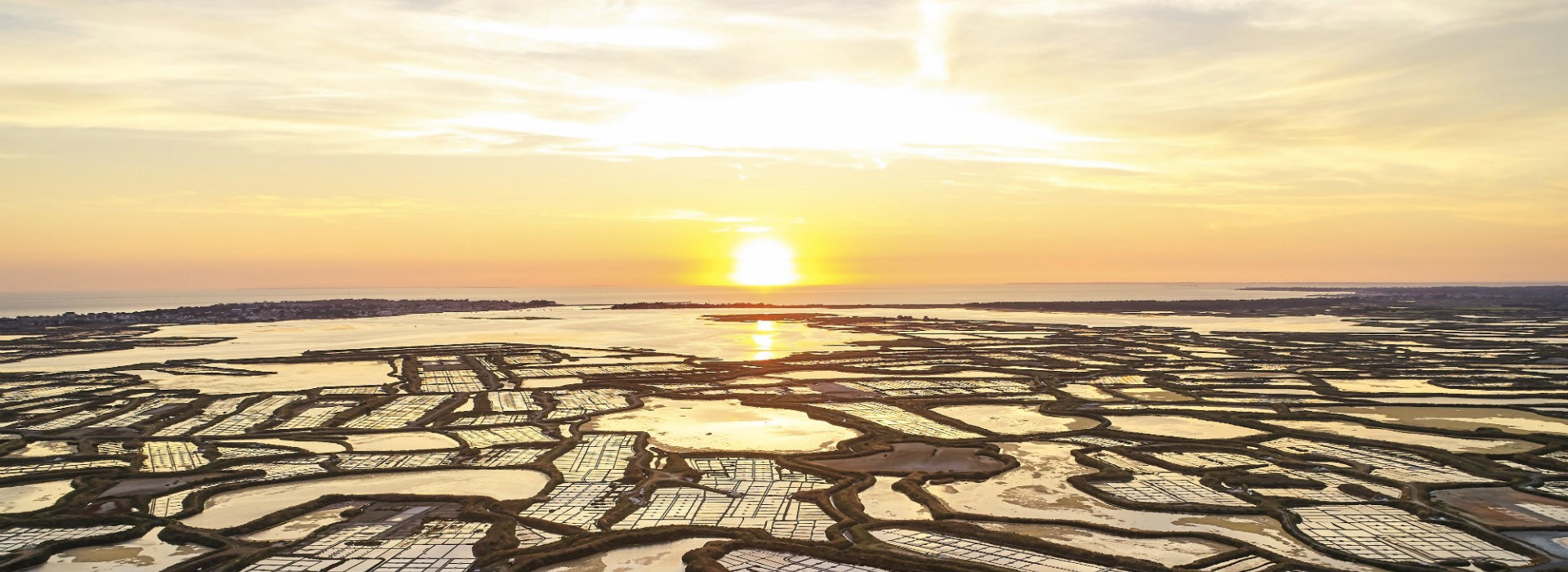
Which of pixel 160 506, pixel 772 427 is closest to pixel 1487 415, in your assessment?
pixel 772 427

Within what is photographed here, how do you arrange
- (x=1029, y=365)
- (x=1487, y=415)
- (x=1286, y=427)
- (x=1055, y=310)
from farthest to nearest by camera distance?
(x=1055, y=310) → (x=1029, y=365) → (x=1487, y=415) → (x=1286, y=427)

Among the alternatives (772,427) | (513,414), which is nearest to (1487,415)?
(772,427)

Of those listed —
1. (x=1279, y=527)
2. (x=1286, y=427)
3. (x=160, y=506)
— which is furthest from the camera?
(x=1286, y=427)

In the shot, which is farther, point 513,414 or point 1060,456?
point 513,414

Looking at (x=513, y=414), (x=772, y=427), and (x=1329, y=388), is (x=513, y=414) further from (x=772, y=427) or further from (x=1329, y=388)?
(x=1329, y=388)

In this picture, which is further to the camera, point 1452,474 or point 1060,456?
point 1060,456

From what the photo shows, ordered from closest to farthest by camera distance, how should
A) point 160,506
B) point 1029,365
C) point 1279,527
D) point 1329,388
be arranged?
point 1279,527 → point 160,506 → point 1329,388 → point 1029,365

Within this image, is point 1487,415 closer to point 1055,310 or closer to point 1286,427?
point 1286,427

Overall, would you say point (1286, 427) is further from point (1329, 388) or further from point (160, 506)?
point (160, 506)

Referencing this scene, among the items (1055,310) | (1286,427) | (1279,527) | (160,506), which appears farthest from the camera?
(1055,310)
